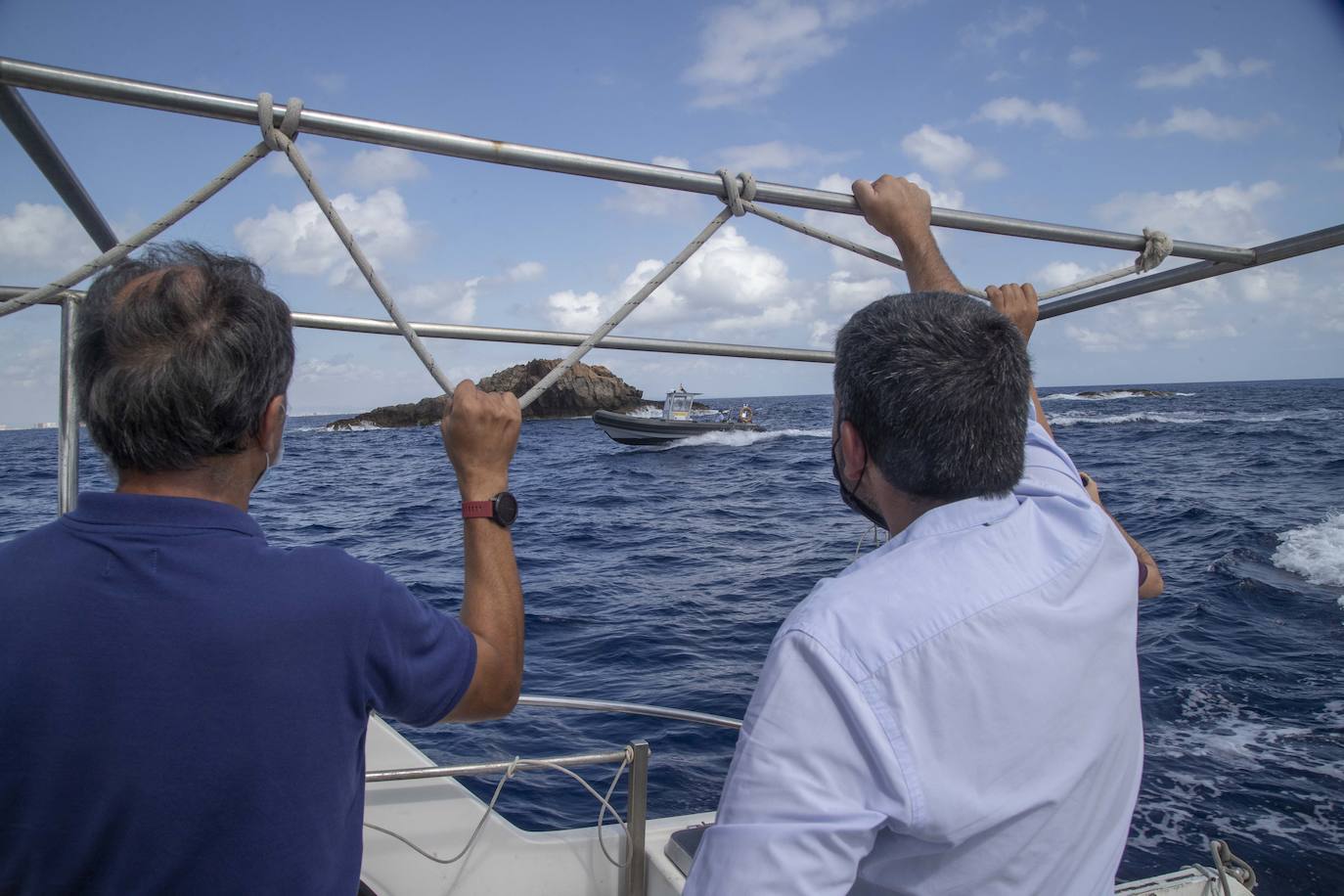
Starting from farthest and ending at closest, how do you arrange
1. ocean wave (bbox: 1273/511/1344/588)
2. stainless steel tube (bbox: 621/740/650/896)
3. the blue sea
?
ocean wave (bbox: 1273/511/1344/588) < the blue sea < stainless steel tube (bbox: 621/740/650/896)

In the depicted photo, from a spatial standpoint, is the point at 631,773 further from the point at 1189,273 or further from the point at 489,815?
the point at 1189,273

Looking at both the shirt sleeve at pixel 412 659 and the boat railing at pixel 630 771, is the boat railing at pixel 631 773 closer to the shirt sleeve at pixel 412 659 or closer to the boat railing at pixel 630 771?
the boat railing at pixel 630 771

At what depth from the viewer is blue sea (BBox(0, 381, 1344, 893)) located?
4.79 m

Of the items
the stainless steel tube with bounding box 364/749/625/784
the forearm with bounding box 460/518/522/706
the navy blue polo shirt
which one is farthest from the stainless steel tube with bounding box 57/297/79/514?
the stainless steel tube with bounding box 364/749/625/784

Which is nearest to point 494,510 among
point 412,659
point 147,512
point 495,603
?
point 495,603

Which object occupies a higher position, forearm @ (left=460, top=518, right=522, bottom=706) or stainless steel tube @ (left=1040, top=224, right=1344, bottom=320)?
stainless steel tube @ (left=1040, top=224, right=1344, bottom=320)

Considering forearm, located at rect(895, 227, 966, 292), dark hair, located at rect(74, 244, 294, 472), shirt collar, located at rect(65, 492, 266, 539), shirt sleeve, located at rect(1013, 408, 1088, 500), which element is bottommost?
shirt collar, located at rect(65, 492, 266, 539)

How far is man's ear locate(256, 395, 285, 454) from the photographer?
1.01 meters

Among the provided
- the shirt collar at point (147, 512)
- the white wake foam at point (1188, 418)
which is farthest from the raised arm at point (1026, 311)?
the white wake foam at point (1188, 418)

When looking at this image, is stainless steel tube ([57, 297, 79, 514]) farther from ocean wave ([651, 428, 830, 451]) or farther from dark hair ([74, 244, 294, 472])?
ocean wave ([651, 428, 830, 451])

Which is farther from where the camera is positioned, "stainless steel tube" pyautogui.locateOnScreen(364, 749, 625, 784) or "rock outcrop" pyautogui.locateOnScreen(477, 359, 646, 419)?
"rock outcrop" pyautogui.locateOnScreen(477, 359, 646, 419)

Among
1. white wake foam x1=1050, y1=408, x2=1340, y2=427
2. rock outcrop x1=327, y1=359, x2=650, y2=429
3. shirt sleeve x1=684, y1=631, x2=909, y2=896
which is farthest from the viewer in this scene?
rock outcrop x1=327, y1=359, x2=650, y2=429

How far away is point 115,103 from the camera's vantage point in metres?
1.26

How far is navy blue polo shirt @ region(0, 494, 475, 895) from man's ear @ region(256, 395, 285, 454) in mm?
116
